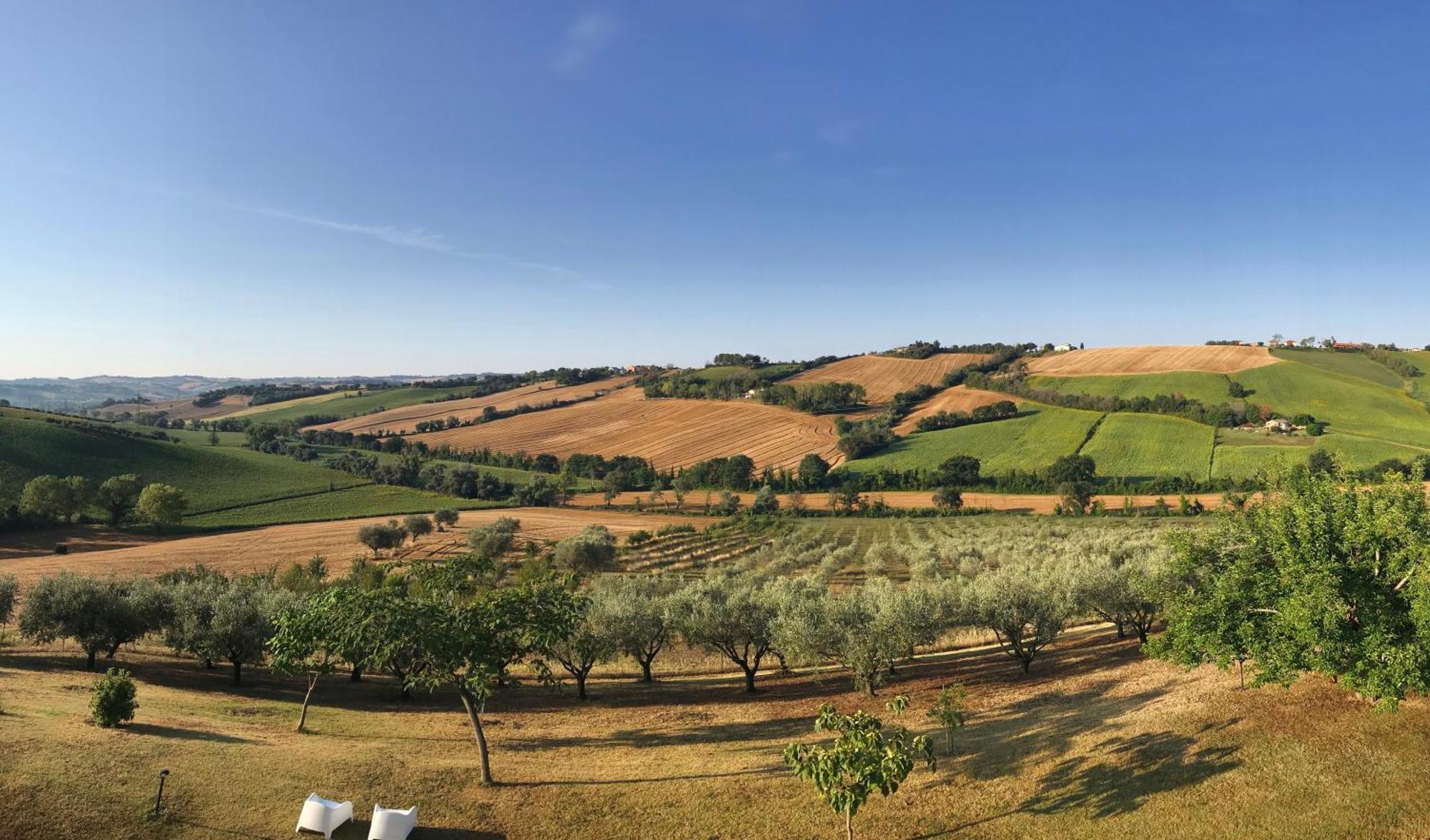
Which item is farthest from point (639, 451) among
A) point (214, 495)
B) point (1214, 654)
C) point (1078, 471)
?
point (1214, 654)

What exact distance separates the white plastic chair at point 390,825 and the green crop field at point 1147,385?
19266 centimetres

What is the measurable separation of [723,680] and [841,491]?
309 feet

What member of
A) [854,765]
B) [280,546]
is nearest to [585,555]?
[280,546]

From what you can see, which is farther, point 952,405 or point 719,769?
point 952,405

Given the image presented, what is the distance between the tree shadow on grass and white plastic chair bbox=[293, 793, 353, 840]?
9.49 m

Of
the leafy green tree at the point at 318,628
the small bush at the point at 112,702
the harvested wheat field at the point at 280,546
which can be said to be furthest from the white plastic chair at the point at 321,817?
the harvested wheat field at the point at 280,546

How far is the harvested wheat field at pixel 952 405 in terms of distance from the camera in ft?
590

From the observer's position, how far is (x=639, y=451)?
17350cm

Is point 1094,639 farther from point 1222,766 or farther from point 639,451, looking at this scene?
point 639,451

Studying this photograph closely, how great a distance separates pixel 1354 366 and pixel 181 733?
27012cm

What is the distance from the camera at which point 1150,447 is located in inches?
5566

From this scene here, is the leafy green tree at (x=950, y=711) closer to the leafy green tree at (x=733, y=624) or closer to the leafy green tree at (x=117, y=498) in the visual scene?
the leafy green tree at (x=733, y=624)

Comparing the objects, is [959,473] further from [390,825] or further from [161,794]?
[161,794]

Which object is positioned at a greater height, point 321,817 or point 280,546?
point 321,817
